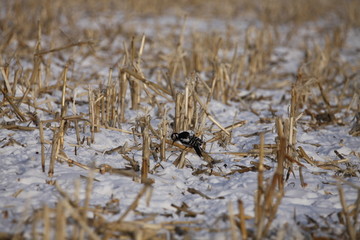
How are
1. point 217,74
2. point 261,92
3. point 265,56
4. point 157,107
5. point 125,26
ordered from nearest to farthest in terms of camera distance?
point 157,107
point 217,74
point 261,92
point 265,56
point 125,26

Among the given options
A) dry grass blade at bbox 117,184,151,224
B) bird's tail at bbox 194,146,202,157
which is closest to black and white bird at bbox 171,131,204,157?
bird's tail at bbox 194,146,202,157

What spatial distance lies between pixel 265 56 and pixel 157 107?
2.75 m

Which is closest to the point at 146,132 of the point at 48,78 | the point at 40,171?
the point at 40,171

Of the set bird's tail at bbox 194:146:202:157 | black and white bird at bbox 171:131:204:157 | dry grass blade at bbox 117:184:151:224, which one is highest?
black and white bird at bbox 171:131:204:157

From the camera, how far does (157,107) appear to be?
4250mm

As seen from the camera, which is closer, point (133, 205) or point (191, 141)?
point (133, 205)

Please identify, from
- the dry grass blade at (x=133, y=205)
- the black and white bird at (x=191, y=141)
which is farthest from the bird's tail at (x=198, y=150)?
the dry grass blade at (x=133, y=205)

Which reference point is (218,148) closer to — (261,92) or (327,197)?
(327,197)

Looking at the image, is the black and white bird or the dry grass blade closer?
the dry grass blade

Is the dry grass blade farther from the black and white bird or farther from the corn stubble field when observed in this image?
the black and white bird

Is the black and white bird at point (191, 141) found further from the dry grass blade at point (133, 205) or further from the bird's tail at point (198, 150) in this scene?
the dry grass blade at point (133, 205)

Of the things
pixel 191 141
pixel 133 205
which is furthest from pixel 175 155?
pixel 133 205

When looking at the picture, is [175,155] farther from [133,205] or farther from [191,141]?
[133,205]

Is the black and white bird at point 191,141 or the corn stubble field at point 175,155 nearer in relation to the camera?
the corn stubble field at point 175,155
